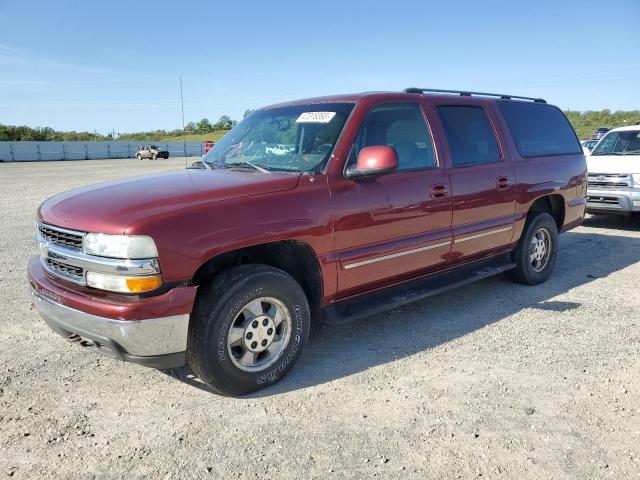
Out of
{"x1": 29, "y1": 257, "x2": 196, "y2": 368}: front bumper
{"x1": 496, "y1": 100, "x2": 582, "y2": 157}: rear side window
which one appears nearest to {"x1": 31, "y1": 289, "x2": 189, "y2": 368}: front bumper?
→ {"x1": 29, "y1": 257, "x2": 196, "y2": 368}: front bumper

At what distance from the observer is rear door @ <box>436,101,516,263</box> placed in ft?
14.4

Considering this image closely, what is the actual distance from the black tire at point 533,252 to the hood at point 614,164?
3.98m

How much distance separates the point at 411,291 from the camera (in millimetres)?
4113

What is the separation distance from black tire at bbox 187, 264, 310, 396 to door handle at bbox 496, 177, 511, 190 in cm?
242

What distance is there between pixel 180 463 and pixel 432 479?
1.23 metres

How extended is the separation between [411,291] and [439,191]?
834 millimetres

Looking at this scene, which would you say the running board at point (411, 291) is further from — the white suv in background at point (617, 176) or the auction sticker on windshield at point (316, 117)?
the white suv in background at point (617, 176)

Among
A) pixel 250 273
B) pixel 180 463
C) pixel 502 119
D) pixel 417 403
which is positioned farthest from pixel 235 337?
pixel 502 119

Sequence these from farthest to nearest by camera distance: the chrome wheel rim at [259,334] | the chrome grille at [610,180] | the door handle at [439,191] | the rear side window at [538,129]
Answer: the chrome grille at [610,180], the rear side window at [538,129], the door handle at [439,191], the chrome wheel rim at [259,334]

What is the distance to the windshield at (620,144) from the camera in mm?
9367

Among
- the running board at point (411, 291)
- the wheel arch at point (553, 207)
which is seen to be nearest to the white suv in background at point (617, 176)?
the wheel arch at point (553, 207)

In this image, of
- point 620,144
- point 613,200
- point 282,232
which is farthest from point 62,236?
point 620,144

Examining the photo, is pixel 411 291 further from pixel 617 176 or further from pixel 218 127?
pixel 218 127

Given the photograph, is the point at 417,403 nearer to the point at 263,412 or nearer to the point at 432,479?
the point at 432,479
